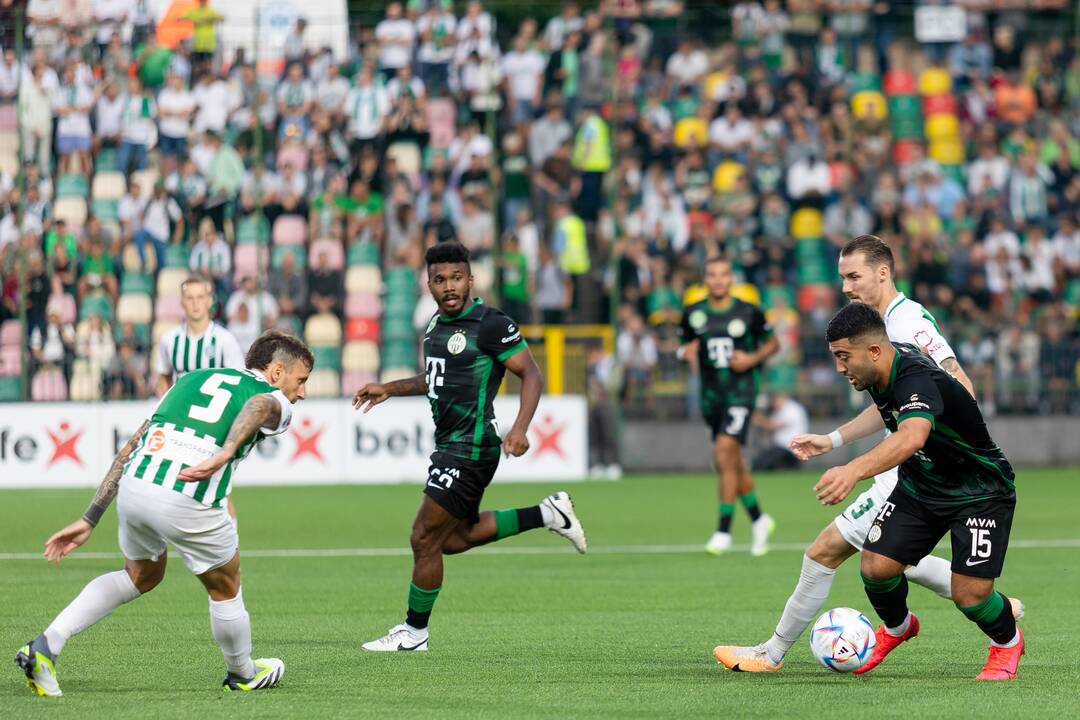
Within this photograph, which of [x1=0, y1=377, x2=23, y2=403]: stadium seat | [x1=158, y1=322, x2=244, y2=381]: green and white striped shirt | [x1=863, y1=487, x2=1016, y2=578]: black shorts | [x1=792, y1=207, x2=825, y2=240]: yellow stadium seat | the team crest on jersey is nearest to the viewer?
[x1=863, y1=487, x2=1016, y2=578]: black shorts

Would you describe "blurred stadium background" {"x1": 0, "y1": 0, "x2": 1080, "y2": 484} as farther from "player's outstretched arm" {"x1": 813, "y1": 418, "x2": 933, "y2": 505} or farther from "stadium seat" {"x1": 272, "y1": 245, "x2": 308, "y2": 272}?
"player's outstretched arm" {"x1": 813, "y1": 418, "x2": 933, "y2": 505}

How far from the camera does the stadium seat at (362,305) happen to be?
2272cm

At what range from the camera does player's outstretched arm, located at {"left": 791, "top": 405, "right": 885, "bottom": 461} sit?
6762 mm

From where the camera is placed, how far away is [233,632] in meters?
6.99

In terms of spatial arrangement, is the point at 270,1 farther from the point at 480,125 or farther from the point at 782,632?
the point at 782,632

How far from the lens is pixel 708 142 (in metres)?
26.5

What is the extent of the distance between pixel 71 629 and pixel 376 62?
18.9 metres

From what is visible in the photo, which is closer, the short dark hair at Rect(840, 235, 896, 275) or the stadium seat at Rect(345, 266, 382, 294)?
the short dark hair at Rect(840, 235, 896, 275)

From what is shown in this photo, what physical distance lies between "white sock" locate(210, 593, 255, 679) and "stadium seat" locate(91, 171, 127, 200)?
17124mm

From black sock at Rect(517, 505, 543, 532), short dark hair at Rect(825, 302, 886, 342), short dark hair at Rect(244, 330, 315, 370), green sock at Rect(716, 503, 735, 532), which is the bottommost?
green sock at Rect(716, 503, 735, 532)

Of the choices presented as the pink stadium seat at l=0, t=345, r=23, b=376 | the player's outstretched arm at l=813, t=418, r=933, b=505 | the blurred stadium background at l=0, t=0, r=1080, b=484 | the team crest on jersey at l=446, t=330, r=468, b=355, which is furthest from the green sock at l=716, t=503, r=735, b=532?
the pink stadium seat at l=0, t=345, r=23, b=376

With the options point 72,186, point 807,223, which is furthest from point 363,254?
point 807,223

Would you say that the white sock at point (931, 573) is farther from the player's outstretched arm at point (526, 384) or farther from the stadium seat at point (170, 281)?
the stadium seat at point (170, 281)

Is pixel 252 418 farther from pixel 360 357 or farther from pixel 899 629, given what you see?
pixel 360 357
